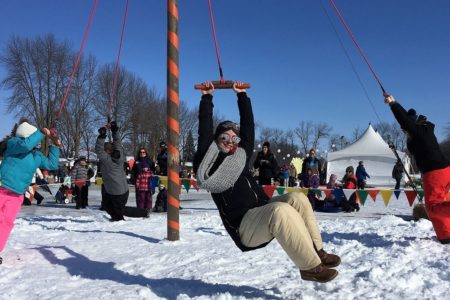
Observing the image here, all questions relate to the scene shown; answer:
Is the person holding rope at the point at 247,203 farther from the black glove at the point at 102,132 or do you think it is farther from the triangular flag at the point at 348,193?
the triangular flag at the point at 348,193

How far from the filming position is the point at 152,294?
13.5ft

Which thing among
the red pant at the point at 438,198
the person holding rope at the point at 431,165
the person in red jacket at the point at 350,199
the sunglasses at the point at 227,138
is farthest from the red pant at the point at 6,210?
the person in red jacket at the point at 350,199

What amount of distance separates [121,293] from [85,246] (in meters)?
2.51

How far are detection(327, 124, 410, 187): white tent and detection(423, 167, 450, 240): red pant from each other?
2437 centimetres

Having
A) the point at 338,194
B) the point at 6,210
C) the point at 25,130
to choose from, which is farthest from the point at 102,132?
the point at 338,194

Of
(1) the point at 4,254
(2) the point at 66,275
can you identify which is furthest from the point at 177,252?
(1) the point at 4,254

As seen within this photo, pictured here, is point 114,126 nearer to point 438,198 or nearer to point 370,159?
point 438,198

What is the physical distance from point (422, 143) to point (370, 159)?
25684mm

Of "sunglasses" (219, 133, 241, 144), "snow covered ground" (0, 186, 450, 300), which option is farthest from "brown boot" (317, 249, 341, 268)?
"sunglasses" (219, 133, 241, 144)

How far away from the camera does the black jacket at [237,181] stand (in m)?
3.65

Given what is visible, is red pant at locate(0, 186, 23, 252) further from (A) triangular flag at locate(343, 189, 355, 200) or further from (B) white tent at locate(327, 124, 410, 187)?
(B) white tent at locate(327, 124, 410, 187)

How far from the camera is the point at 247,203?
3.67 meters

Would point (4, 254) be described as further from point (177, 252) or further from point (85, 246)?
point (177, 252)

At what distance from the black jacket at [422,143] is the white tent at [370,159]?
24323 mm
